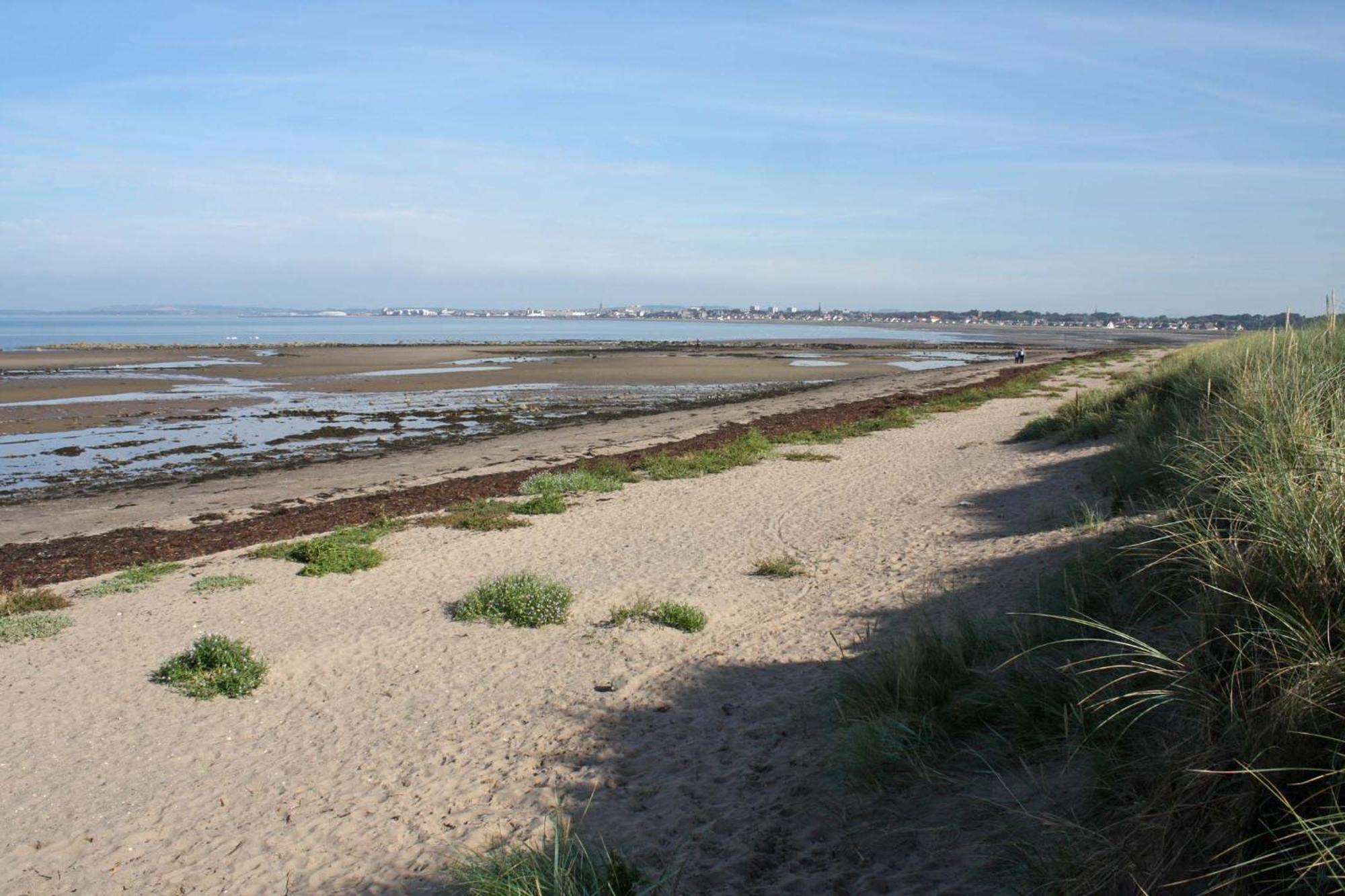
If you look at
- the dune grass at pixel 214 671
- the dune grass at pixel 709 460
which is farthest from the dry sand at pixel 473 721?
the dune grass at pixel 709 460

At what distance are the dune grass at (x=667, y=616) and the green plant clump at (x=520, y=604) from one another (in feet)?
1.72

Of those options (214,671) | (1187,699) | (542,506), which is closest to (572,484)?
(542,506)

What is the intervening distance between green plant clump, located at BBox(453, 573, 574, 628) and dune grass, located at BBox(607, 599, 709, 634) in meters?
0.53

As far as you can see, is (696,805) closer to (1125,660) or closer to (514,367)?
(1125,660)

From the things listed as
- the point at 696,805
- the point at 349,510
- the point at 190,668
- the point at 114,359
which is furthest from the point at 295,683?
the point at 114,359

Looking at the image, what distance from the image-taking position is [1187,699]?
130 inches

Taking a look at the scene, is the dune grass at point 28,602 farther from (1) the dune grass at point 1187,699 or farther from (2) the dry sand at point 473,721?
(1) the dune grass at point 1187,699

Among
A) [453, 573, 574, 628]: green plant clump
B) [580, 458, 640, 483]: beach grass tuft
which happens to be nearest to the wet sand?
[580, 458, 640, 483]: beach grass tuft

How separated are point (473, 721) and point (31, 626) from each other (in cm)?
509

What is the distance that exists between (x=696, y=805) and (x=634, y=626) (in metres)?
3.19

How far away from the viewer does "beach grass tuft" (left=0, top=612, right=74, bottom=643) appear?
8.31 metres

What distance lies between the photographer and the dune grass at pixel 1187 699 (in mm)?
2764

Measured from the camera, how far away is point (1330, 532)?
3.24 metres

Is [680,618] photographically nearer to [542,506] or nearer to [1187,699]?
[1187,699]
